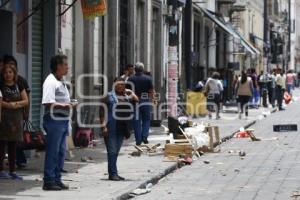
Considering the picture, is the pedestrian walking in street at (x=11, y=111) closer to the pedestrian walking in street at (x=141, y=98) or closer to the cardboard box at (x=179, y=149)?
the cardboard box at (x=179, y=149)

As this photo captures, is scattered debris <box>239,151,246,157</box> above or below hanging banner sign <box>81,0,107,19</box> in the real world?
below

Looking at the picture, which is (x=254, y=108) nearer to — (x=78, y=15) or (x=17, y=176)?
(x=78, y=15)

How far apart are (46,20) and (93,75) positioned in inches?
148

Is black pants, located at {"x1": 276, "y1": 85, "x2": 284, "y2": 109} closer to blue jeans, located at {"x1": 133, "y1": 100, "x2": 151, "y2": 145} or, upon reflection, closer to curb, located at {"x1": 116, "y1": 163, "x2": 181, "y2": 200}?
blue jeans, located at {"x1": 133, "y1": 100, "x2": 151, "y2": 145}

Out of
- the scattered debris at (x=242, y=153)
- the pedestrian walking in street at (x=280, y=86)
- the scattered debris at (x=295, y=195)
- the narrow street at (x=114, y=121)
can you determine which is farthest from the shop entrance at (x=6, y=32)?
the pedestrian walking in street at (x=280, y=86)

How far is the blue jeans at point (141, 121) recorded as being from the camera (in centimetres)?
1884

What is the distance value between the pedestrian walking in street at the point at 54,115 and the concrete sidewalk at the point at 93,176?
34 cm

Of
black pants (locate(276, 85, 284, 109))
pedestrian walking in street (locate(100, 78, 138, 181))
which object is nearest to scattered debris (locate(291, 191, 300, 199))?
pedestrian walking in street (locate(100, 78, 138, 181))

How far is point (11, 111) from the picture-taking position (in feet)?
42.0

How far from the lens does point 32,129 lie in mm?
14695

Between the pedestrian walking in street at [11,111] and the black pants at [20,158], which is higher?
the pedestrian walking in street at [11,111]

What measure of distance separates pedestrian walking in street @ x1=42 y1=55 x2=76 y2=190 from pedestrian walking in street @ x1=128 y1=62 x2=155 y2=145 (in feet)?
22.8

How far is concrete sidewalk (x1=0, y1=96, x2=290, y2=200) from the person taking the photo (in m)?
11.6

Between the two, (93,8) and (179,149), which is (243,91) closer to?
(93,8)
